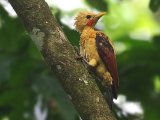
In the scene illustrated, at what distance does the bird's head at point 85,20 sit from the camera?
18.0ft

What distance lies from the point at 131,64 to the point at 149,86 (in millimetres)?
356

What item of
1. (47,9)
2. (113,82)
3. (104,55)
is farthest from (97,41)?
(47,9)

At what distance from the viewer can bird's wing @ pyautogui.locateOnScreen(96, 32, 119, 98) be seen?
4707 millimetres

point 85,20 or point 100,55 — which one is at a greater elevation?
point 85,20

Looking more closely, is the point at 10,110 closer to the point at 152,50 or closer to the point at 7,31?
the point at 7,31

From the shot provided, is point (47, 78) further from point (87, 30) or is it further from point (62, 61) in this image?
point (62, 61)

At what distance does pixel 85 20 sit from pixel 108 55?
0.78 metres

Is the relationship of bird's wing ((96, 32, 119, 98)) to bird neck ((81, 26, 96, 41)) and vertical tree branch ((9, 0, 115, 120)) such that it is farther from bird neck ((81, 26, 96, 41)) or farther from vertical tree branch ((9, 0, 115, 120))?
vertical tree branch ((9, 0, 115, 120))

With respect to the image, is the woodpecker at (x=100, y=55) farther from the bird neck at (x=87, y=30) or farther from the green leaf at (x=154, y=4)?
the green leaf at (x=154, y=4)

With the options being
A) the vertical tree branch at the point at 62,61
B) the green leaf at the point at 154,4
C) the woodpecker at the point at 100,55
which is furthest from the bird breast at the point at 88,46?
the vertical tree branch at the point at 62,61

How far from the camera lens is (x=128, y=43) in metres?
6.08

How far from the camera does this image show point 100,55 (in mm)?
5004

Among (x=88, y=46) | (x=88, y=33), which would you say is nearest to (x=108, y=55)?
(x=88, y=46)

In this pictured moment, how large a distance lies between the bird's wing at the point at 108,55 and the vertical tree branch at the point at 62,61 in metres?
1.02
